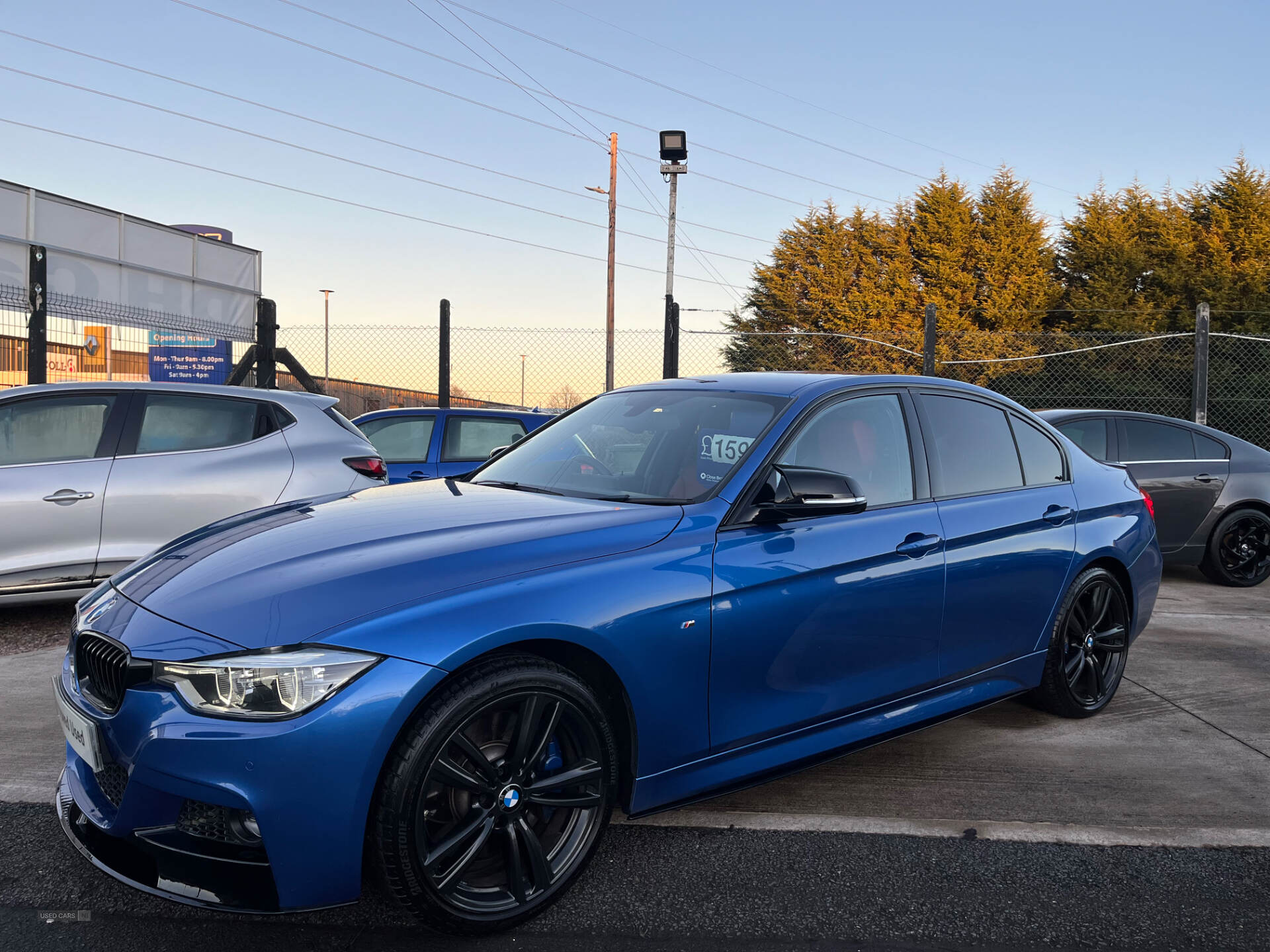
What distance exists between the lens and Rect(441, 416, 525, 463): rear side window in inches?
369

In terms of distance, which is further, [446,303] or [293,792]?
[446,303]

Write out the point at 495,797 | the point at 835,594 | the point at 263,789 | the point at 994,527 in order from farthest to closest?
the point at 994,527 → the point at 835,594 → the point at 495,797 → the point at 263,789

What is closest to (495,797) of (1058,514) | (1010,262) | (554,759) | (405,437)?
(554,759)

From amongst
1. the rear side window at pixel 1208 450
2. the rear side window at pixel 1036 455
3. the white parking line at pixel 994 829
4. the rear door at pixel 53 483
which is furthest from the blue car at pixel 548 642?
the rear side window at pixel 1208 450

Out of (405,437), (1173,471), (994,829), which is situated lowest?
(994,829)

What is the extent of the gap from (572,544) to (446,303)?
9.56 metres

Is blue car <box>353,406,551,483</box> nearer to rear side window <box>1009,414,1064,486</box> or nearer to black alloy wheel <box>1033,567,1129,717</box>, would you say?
rear side window <box>1009,414,1064,486</box>

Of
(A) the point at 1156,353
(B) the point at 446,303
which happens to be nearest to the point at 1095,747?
(B) the point at 446,303

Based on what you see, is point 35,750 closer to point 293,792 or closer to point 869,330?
point 293,792

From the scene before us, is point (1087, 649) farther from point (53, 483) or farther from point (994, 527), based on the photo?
point (53, 483)

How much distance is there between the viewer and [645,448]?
3664 mm

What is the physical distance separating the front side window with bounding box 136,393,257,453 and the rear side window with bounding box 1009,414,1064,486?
459 centimetres

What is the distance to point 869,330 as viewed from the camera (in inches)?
1336

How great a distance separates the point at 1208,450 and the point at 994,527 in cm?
575
